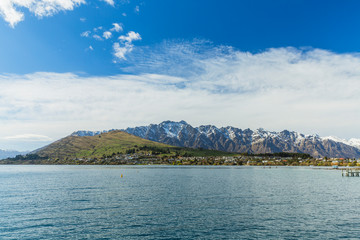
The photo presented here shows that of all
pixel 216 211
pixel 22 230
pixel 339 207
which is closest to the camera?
pixel 22 230

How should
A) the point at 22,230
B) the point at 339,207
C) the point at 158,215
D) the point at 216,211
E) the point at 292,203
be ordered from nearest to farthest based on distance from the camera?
the point at 22,230
the point at 158,215
the point at 216,211
the point at 339,207
the point at 292,203

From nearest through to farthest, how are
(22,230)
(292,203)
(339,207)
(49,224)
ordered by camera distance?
(22,230) < (49,224) < (339,207) < (292,203)

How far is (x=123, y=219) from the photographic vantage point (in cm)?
5509

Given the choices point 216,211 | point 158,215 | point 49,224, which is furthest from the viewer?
point 216,211

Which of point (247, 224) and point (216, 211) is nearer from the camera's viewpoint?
point (247, 224)

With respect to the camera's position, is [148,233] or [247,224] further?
[247,224]

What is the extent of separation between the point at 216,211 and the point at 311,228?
65.3 feet

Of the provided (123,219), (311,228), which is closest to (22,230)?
(123,219)

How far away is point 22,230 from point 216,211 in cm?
3736

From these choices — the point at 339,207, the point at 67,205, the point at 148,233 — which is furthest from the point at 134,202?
the point at 339,207

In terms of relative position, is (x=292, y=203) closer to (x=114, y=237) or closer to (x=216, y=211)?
(x=216, y=211)

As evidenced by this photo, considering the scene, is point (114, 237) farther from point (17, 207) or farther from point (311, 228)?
point (17, 207)

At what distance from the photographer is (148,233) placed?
45.6 meters

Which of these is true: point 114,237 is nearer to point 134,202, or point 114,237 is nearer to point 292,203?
point 134,202
